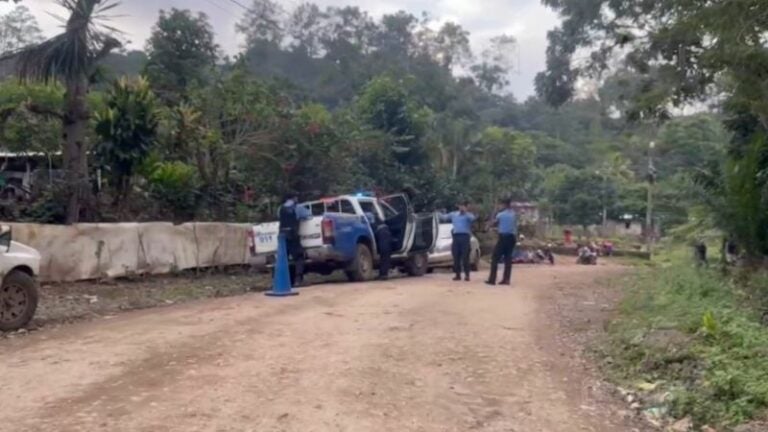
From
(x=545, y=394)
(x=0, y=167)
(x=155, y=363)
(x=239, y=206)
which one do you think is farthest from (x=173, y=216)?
(x=545, y=394)

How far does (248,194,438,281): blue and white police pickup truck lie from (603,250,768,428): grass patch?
6506mm

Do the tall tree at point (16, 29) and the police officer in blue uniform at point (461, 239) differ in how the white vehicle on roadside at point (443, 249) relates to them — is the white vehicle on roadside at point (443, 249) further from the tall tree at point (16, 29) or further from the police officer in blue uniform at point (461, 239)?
the tall tree at point (16, 29)

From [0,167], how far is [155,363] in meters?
17.7

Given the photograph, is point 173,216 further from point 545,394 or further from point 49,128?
point 545,394

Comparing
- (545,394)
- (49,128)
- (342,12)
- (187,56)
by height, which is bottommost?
(545,394)

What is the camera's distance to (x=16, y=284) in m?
10.7

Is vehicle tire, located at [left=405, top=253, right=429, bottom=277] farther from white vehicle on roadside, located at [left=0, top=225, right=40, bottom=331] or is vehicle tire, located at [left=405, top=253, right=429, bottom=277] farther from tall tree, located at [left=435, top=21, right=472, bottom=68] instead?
tall tree, located at [left=435, top=21, right=472, bottom=68]

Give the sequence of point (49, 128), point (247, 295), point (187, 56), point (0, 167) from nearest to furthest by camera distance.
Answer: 1. point (247, 295)
2. point (49, 128)
3. point (0, 167)
4. point (187, 56)

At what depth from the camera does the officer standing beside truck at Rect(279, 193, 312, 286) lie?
56.0ft

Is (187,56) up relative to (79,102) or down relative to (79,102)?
up

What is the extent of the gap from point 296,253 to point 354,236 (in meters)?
1.67

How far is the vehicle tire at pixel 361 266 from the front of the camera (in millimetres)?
18766

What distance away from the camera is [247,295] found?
15.6m

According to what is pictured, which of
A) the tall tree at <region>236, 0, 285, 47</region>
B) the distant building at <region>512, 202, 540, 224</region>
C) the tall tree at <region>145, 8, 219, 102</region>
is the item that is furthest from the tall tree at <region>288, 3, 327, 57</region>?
the tall tree at <region>145, 8, 219, 102</region>
